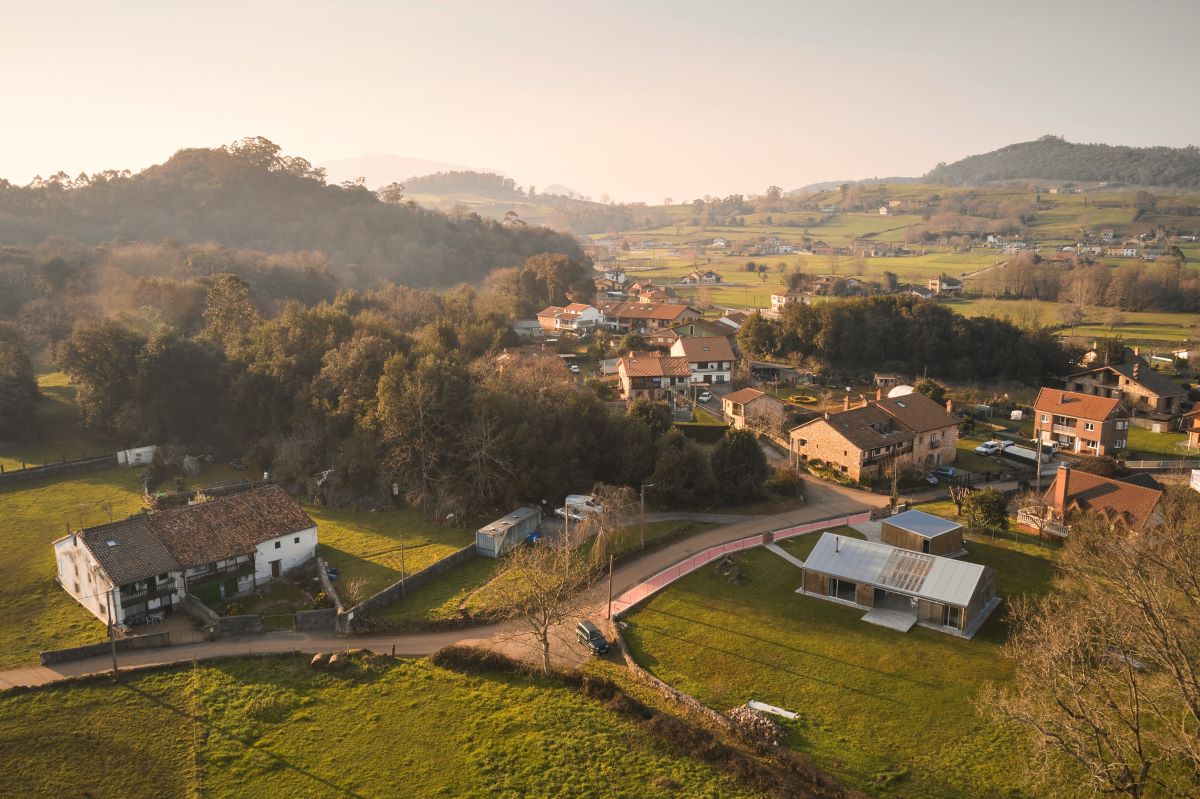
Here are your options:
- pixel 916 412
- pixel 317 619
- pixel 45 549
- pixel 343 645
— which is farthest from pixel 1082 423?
pixel 45 549

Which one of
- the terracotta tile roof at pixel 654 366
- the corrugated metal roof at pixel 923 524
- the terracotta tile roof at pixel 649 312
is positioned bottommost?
the corrugated metal roof at pixel 923 524

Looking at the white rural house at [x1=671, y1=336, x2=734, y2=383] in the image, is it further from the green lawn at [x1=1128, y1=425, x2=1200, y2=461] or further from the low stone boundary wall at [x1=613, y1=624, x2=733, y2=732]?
the low stone boundary wall at [x1=613, y1=624, x2=733, y2=732]

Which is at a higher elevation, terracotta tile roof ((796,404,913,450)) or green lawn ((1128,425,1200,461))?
terracotta tile roof ((796,404,913,450))

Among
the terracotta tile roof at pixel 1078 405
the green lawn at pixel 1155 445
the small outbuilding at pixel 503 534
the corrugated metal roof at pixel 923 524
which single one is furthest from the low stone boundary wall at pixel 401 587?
the green lawn at pixel 1155 445

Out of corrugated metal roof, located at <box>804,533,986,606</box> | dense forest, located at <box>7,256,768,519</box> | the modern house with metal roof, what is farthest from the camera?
dense forest, located at <box>7,256,768,519</box>

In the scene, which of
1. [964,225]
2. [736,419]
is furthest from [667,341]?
[964,225]

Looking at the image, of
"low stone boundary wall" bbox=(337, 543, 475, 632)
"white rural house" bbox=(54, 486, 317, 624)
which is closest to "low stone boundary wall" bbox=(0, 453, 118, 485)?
"white rural house" bbox=(54, 486, 317, 624)

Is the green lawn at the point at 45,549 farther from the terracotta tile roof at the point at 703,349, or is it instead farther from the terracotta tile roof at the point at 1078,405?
the terracotta tile roof at the point at 1078,405
